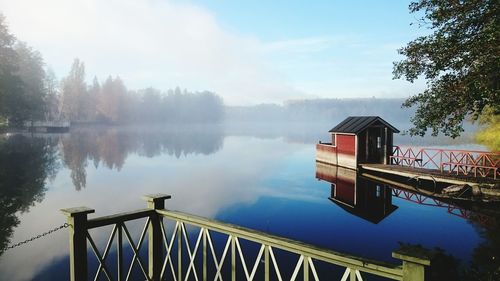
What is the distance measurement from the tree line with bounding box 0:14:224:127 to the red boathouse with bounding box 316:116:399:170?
45.8 meters

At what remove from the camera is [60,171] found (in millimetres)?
36406

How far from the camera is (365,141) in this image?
3756cm

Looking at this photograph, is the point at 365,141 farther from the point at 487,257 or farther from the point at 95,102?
the point at 95,102

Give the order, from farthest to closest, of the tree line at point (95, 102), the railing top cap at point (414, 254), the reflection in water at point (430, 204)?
the tree line at point (95, 102) < the reflection in water at point (430, 204) < the railing top cap at point (414, 254)

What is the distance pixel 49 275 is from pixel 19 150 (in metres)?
42.4

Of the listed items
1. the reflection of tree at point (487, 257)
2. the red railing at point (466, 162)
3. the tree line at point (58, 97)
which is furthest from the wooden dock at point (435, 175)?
the tree line at point (58, 97)

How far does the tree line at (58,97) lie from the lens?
58500 millimetres

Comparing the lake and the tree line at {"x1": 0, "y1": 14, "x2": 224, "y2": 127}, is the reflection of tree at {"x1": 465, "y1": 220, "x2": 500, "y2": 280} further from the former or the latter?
the tree line at {"x1": 0, "y1": 14, "x2": 224, "y2": 127}

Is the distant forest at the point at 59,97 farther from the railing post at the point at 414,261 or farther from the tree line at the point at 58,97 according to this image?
the railing post at the point at 414,261

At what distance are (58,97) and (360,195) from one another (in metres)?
119

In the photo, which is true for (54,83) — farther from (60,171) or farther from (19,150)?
(60,171)

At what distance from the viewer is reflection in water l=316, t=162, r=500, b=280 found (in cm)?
1238

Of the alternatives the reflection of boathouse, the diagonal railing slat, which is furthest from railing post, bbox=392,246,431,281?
the reflection of boathouse

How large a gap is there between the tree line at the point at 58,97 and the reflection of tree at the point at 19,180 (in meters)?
12.3
